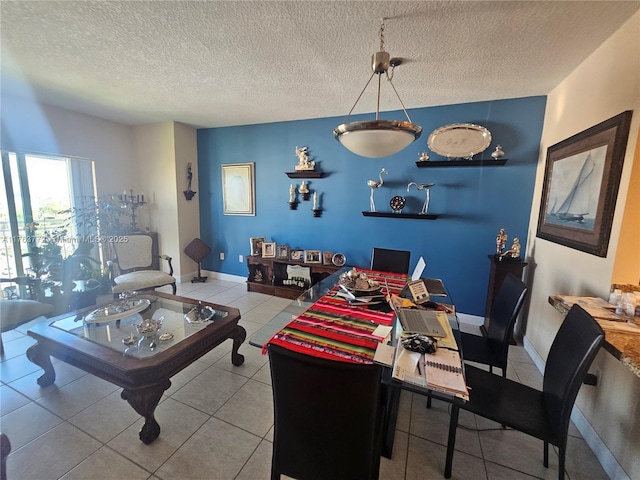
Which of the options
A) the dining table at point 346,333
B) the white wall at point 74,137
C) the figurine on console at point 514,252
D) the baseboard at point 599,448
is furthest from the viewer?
the white wall at point 74,137

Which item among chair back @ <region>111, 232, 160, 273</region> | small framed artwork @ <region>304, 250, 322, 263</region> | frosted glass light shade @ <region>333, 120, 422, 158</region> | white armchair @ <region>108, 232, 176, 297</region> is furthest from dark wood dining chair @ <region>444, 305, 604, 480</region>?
chair back @ <region>111, 232, 160, 273</region>

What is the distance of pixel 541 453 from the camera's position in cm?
150

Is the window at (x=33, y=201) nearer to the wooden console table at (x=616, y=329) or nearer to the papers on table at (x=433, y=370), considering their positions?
the papers on table at (x=433, y=370)

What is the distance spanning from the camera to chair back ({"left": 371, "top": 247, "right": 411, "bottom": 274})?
2688mm

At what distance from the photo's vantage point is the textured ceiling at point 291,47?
1.53 meters

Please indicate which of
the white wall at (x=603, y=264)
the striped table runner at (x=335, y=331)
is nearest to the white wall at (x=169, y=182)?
the striped table runner at (x=335, y=331)

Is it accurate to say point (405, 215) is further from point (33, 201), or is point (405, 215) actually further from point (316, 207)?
point (33, 201)

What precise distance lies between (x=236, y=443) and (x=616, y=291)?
2312 millimetres

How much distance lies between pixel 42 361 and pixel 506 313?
3.23m

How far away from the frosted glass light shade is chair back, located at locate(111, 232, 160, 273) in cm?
346

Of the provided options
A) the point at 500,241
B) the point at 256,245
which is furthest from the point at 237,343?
the point at 500,241

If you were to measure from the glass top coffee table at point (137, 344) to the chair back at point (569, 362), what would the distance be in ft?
6.49

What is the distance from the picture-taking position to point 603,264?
5.33 ft

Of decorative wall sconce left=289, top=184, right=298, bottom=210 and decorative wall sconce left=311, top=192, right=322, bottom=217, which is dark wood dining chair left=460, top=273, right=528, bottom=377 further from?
decorative wall sconce left=289, top=184, right=298, bottom=210
